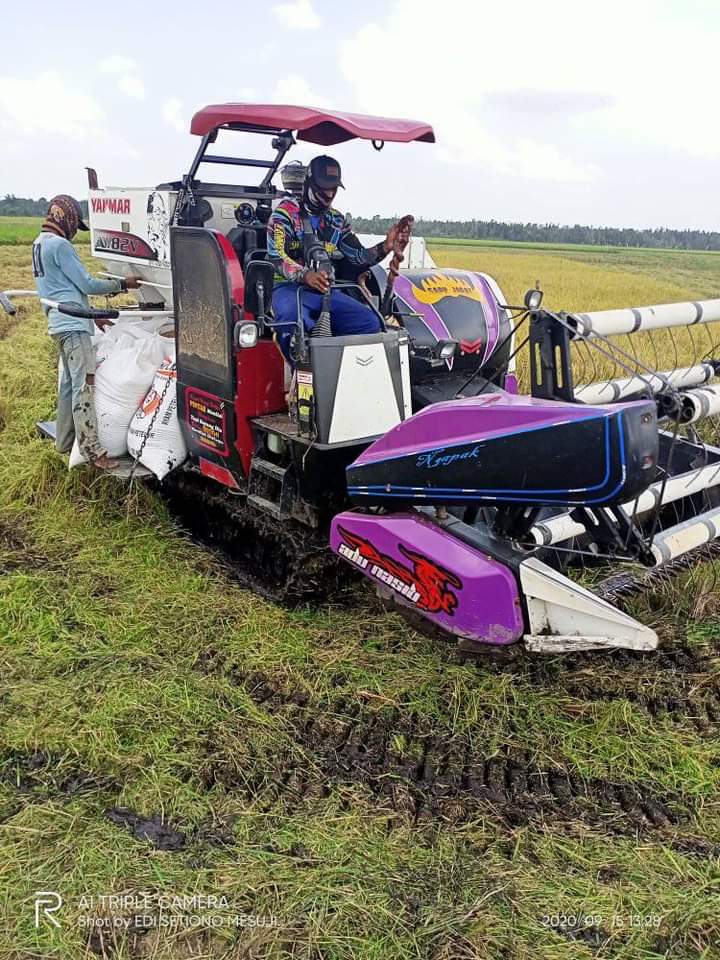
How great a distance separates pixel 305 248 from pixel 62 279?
1.69m

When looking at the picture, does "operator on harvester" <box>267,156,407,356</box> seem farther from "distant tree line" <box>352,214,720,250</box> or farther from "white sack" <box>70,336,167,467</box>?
"distant tree line" <box>352,214,720,250</box>

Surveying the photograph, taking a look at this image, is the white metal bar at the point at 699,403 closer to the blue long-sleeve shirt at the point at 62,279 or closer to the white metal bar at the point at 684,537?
the white metal bar at the point at 684,537

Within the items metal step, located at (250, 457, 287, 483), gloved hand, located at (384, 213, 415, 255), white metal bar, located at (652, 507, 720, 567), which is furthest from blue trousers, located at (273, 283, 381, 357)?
white metal bar, located at (652, 507, 720, 567)

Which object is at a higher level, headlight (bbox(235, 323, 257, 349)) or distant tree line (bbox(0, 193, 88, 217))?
distant tree line (bbox(0, 193, 88, 217))

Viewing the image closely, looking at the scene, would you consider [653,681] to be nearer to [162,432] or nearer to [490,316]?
[490,316]

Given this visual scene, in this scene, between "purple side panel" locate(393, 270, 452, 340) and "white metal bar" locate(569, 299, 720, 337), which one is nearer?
"white metal bar" locate(569, 299, 720, 337)

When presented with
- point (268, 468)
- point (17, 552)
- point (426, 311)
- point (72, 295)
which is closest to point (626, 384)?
point (426, 311)

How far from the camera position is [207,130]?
4316 millimetres

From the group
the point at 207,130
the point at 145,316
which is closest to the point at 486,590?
the point at 207,130

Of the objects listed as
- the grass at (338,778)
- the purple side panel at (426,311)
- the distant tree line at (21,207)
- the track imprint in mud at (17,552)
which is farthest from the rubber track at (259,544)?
the distant tree line at (21,207)

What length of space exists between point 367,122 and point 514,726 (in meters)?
2.75

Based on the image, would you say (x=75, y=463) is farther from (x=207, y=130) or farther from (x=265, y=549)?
(x=207, y=130)

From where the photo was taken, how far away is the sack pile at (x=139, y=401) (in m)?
4.62

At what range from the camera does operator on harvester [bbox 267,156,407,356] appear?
3836 millimetres
